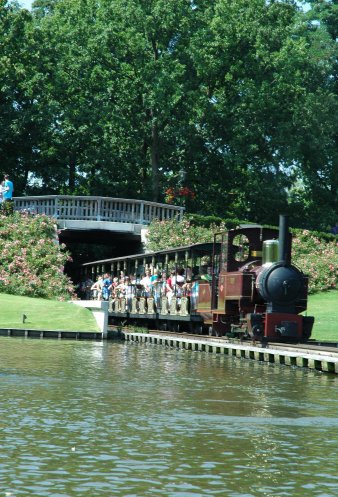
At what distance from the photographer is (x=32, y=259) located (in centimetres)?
4350

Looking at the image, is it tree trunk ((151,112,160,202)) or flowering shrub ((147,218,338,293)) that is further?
tree trunk ((151,112,160,202))

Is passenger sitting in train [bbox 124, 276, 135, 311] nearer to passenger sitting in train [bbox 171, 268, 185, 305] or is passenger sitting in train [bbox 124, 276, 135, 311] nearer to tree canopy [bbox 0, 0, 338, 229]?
passenger sitting in train [bbox 171, 268, 185, 305]

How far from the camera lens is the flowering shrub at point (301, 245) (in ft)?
160

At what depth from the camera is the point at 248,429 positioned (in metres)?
14.0

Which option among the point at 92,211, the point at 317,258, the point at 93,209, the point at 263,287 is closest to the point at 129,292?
the point at 92,211

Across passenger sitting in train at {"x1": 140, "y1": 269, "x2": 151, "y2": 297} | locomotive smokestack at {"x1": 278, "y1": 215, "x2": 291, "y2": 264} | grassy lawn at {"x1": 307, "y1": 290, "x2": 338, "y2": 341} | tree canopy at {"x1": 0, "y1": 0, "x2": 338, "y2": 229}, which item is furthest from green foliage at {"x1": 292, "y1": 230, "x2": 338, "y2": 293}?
locomotive smokestack at {"x1": 278, "y1": 215, "x2": 291, "y2": 264}

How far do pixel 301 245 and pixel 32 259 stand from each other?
15.2m

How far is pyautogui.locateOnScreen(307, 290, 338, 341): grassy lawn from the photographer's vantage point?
34094 millimetres

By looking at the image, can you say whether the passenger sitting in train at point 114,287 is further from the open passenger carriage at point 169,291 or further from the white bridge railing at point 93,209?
the white bridge railing at point 93,209

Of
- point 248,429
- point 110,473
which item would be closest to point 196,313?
point 248,429

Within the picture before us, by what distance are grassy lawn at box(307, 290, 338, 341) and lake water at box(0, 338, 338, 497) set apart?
11.6 metres

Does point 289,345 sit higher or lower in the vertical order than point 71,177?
lower

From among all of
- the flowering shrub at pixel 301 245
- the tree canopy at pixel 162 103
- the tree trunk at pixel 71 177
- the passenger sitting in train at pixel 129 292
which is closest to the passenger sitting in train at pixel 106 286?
the passenger sitting in train at pixel 129 292

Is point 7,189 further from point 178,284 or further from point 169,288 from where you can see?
point 178,284
